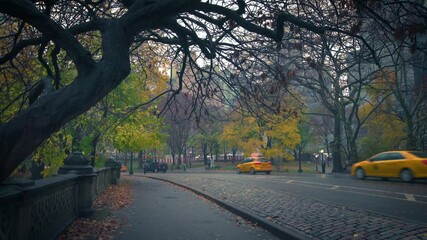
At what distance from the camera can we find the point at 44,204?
580 cm

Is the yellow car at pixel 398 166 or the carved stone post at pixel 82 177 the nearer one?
the carved stone post at pixel 82 177

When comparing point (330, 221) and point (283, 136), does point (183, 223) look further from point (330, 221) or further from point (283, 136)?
point (283, 136)

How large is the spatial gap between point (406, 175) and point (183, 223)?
1312 cm

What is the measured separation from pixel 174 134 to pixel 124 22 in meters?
48.3

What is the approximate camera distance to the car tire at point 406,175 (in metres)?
16.6

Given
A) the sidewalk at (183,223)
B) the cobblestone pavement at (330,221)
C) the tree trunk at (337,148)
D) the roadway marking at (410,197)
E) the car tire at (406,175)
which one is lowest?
the sidewalk at (183,223)

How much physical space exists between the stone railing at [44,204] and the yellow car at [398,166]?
47.9 feet

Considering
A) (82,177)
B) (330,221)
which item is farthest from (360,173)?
(82,177)

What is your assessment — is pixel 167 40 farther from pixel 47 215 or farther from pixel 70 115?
pixel 47 215

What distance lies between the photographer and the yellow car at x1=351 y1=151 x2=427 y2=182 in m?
16.3

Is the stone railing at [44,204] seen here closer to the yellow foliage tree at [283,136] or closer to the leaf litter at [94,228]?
the leaf litter at [94,228]

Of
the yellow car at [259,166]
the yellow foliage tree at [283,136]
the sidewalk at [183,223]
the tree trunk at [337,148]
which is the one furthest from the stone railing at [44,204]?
the yellow foliage tree at [283,136]

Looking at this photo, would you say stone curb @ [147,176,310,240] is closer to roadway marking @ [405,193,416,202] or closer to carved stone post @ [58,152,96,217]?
carved stone post @ [58,152,96,217]

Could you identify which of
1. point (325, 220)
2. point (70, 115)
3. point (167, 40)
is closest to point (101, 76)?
point (70, 115)
